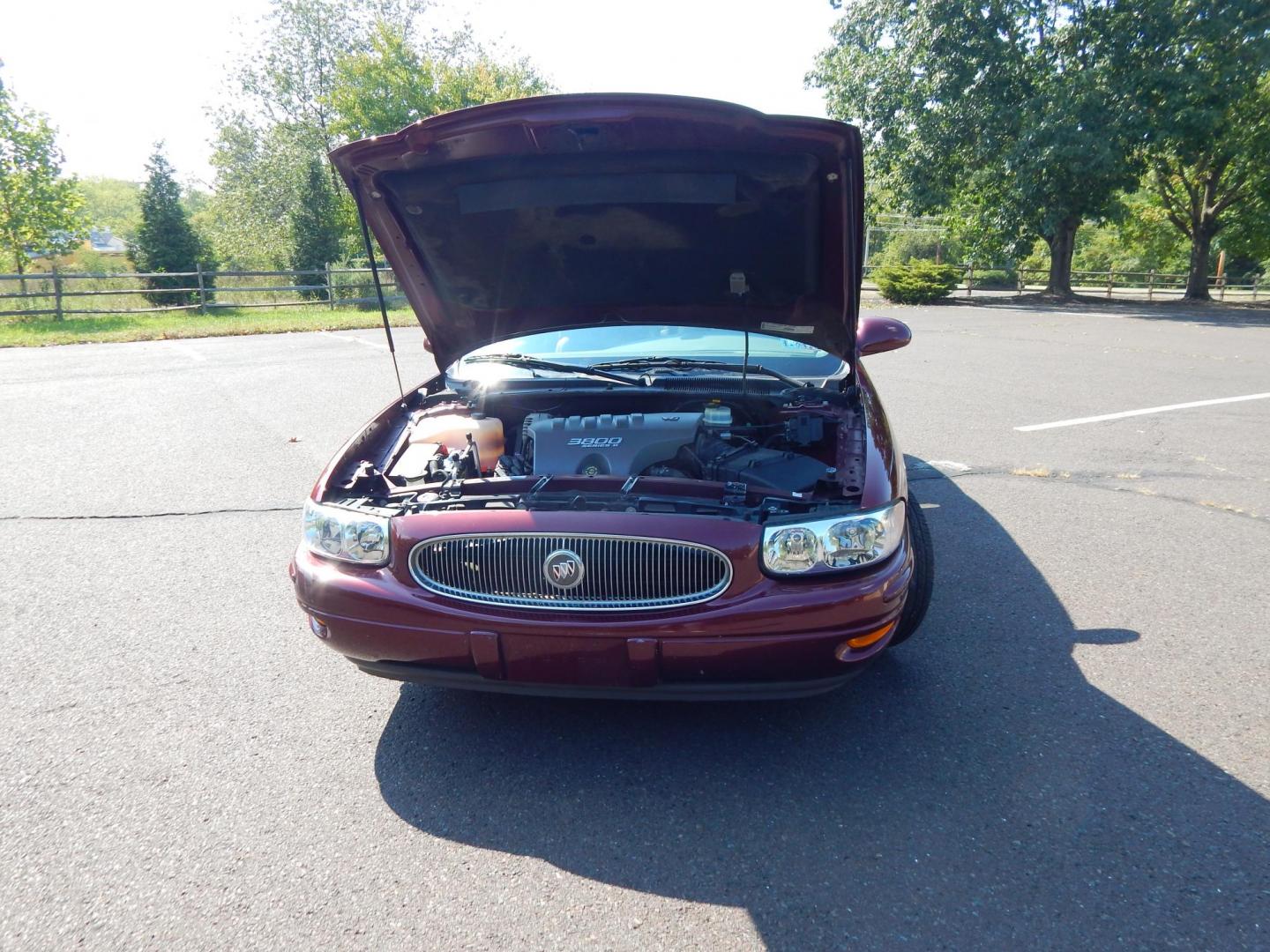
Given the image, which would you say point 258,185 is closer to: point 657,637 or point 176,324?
point 176,324

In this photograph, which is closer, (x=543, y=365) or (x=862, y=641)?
(x=862, y=641)

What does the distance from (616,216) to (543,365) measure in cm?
70

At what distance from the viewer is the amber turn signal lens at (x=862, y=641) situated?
2541 millimetres

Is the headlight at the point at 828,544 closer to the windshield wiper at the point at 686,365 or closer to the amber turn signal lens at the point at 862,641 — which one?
the amber turn signal lens at the point at 862,641

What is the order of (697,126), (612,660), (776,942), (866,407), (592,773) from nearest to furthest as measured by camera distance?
1. (776,942)
2. (612,660)
3. (592,773)
4. (697,126)
5. (866,407)

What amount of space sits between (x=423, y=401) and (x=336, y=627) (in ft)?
4.46

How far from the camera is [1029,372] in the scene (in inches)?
426

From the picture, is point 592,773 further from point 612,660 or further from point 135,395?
point 135,395

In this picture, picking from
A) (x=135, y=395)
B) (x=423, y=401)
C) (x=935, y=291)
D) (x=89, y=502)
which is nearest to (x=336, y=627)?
(x=423, y=401)

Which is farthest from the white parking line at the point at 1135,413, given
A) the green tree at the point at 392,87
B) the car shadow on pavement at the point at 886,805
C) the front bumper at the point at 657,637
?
the green tree at the point at 392,87

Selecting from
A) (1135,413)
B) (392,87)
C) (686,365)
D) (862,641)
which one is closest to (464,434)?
(686,365)

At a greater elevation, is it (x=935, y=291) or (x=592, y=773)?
(x=935, y=291)

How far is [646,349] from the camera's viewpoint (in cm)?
412

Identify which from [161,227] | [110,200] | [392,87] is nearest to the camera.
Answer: [161,227]
